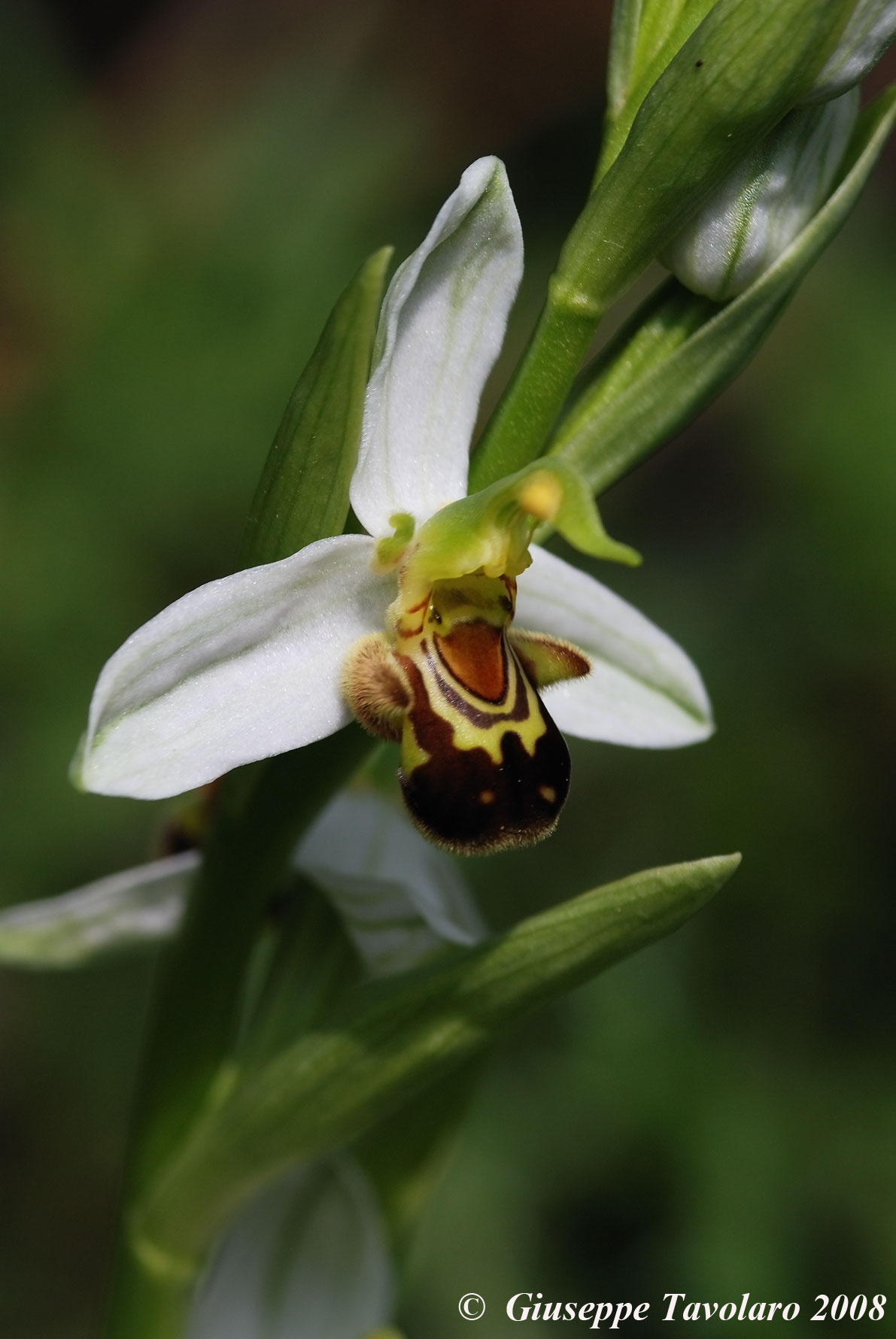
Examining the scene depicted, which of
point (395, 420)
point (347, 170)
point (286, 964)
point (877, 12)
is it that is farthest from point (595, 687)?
point (347, 170)

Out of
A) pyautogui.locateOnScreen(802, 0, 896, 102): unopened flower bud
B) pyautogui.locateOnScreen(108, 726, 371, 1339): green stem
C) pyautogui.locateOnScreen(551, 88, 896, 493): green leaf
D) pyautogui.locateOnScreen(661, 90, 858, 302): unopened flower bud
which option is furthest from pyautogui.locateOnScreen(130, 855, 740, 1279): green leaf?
pyautogui.locateOnScreen(802, 0, 896, 102): unopened flower bud

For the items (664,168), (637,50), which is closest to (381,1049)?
(664,168)

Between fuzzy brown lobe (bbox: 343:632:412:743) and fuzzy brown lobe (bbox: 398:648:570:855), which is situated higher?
fuzzy brown lobe (bbox: 343:632:412:743)

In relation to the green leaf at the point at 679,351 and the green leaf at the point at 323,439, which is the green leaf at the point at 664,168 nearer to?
the green leaf at the point at 679,351

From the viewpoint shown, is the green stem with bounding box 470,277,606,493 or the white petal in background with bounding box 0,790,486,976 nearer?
the green stem with bounding box 470,277,606,493

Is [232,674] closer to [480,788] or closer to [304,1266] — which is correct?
[480,788]

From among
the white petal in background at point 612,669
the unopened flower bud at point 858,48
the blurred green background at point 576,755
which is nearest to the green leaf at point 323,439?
the white petal in background at point 612,669

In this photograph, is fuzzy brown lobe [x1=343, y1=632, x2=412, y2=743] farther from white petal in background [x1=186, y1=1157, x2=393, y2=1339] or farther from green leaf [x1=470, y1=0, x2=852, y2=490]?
white petal in background [x1=186, y1=1157, x2=393, y2=1339]
